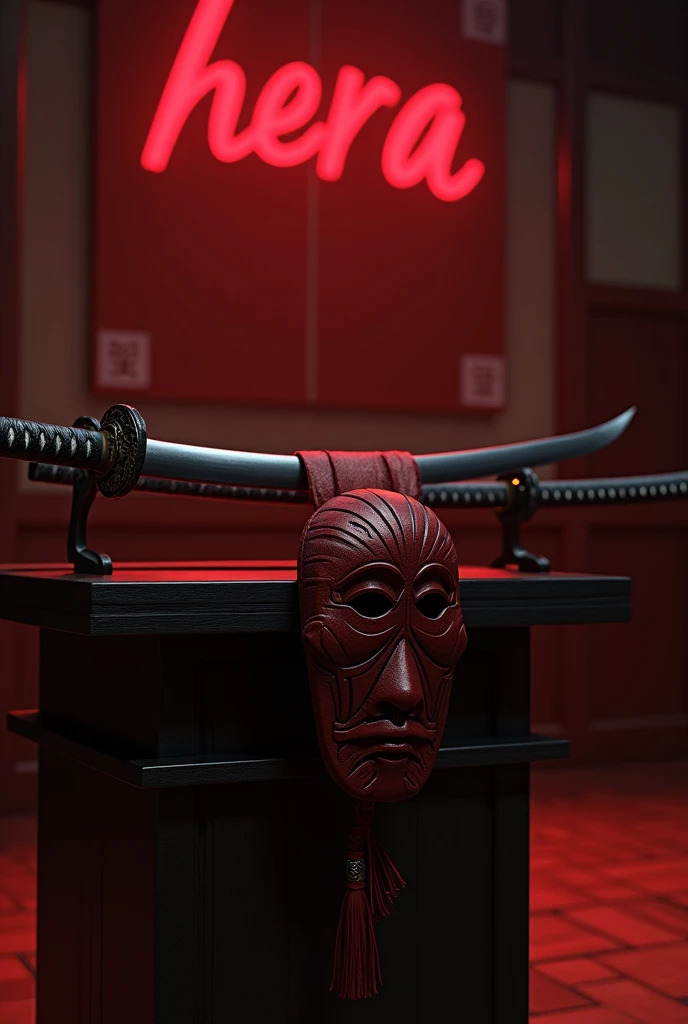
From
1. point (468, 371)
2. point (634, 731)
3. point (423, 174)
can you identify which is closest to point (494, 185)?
point (423, 174)

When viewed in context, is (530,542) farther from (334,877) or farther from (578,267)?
(334,877)

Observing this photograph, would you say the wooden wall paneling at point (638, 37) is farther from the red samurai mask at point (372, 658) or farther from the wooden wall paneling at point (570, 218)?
the red samurai mask at point (372, 658)

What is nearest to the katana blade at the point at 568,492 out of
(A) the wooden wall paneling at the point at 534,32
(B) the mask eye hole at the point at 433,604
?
(B) the mask eye hole at the point at 433,604

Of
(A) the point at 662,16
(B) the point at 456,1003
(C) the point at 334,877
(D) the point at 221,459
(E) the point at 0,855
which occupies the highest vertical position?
(A) the point at 662,16

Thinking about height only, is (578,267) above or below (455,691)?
above

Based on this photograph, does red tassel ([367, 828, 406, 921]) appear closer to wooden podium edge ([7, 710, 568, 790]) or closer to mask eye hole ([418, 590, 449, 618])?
wooden podium edge ([7, 710, 568, 790])

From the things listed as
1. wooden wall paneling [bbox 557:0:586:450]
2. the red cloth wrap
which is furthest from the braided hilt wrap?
wooden wall paneling [bbox 557:0:586:450]

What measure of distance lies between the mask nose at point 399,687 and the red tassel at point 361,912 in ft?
0.45

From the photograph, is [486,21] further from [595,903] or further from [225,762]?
[225,762]

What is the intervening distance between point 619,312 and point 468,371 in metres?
0.80

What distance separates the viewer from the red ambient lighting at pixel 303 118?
3828 millimetres

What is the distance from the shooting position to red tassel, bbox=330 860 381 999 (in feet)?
4.74

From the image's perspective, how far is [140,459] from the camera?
1.50 metres

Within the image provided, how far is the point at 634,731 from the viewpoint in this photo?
183 inches
